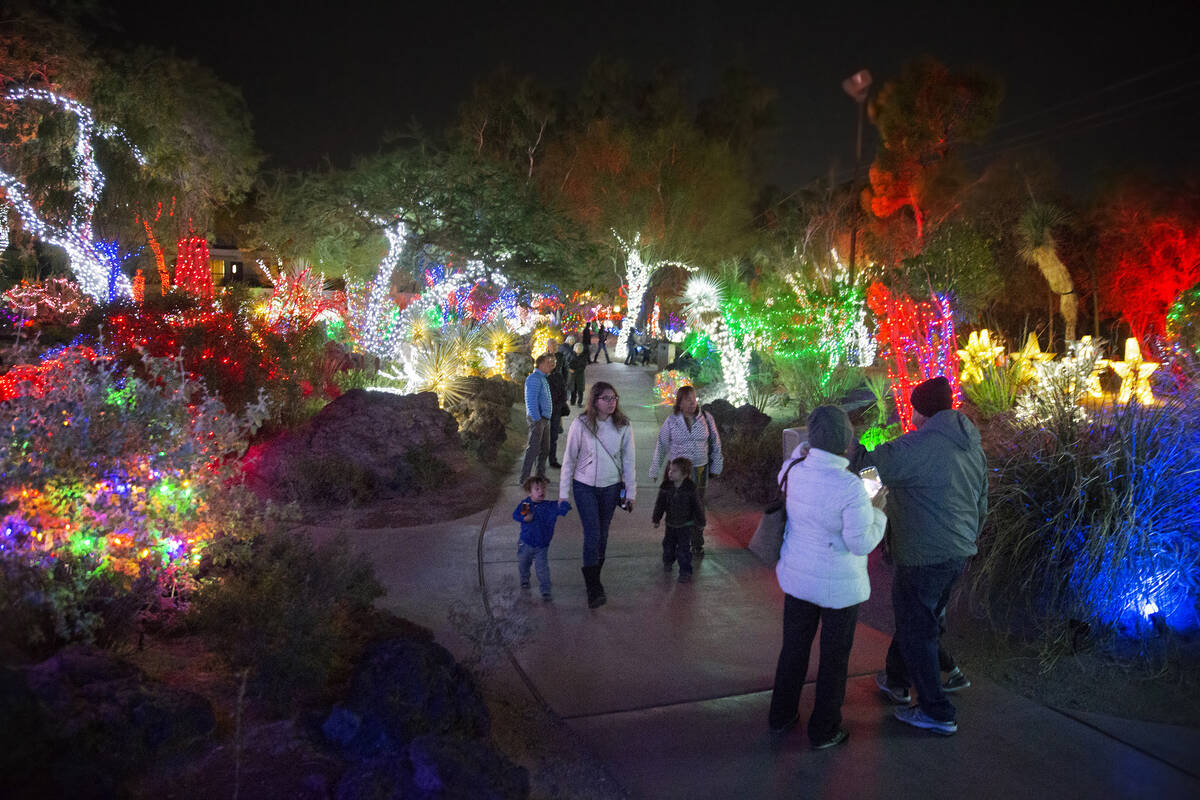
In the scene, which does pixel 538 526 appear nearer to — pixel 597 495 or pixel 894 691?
pixel 597 495

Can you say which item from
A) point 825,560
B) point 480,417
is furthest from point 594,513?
point 480,417

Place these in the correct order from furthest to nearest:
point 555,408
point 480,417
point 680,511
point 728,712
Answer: point 480,417 < point 555,408 < point 680,511 < point 728,712

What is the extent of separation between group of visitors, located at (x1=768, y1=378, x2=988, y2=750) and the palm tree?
24875 mm

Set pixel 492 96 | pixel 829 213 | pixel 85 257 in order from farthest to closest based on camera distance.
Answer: pixel 492 96, pixel 829 213, pixel 85 257

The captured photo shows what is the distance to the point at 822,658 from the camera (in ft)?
13.4

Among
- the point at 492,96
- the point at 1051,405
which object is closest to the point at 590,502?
the point at 1051,405

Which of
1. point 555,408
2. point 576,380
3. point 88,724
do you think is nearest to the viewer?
point 88,724

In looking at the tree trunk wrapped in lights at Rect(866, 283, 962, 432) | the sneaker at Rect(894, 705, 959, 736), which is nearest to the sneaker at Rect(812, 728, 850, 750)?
the sneaker at Rect(894, 705, 959, 736)

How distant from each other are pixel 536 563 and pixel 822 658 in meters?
2.63

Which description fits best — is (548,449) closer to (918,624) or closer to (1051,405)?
(1051,405)

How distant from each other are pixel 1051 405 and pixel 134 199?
25.0 m

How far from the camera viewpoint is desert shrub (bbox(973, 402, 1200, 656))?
5.03m

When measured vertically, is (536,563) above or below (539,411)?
below

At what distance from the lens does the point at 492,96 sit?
38.6 m
